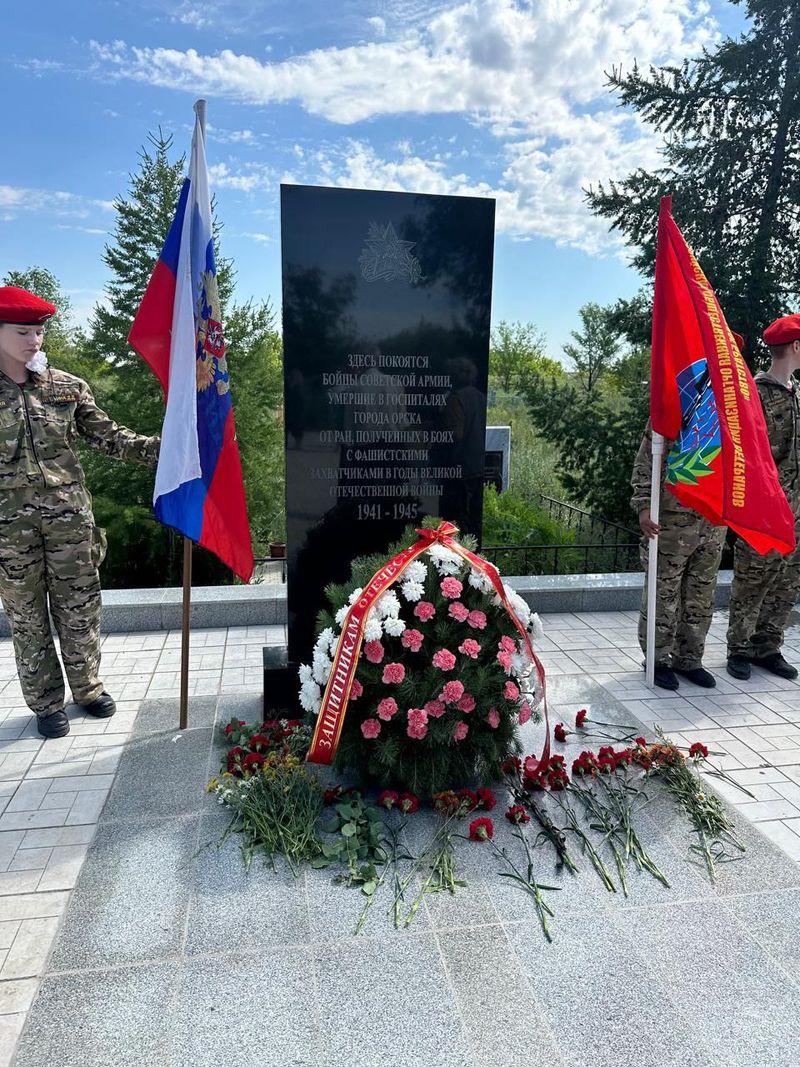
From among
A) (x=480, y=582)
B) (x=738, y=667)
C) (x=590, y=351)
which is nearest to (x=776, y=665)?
(x=738, y=667)

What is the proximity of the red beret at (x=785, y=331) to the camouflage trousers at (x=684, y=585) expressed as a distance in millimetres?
1053

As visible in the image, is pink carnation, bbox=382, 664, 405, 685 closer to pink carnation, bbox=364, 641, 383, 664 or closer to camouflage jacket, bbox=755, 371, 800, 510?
pink carnation, bbox=364, 641, 383, 664

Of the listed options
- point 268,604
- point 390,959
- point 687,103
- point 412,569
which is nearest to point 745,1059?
point 390,959

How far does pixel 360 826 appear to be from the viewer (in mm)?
2773

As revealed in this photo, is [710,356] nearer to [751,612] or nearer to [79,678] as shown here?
[751,612]

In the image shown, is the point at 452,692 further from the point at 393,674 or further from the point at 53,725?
the point at 53,725

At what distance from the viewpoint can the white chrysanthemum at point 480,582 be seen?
2988mm

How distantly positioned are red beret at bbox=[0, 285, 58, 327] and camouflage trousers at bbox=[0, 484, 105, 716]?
2.55 ft

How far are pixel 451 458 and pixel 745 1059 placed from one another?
2634 millimetres

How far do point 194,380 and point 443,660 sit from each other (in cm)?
167

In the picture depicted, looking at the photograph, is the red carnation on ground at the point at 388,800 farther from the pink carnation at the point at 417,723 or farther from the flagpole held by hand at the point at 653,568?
the flagpole held by hand at the point at 653,568

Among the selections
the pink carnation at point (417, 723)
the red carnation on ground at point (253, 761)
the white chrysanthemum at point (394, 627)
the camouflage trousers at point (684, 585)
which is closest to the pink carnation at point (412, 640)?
the white chrysanthemum at point (394, 627)

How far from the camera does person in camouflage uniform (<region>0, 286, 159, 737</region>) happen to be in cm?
334

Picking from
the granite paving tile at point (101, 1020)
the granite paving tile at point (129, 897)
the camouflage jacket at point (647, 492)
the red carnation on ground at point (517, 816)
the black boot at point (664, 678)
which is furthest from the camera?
the black boot at point (664, 678)
